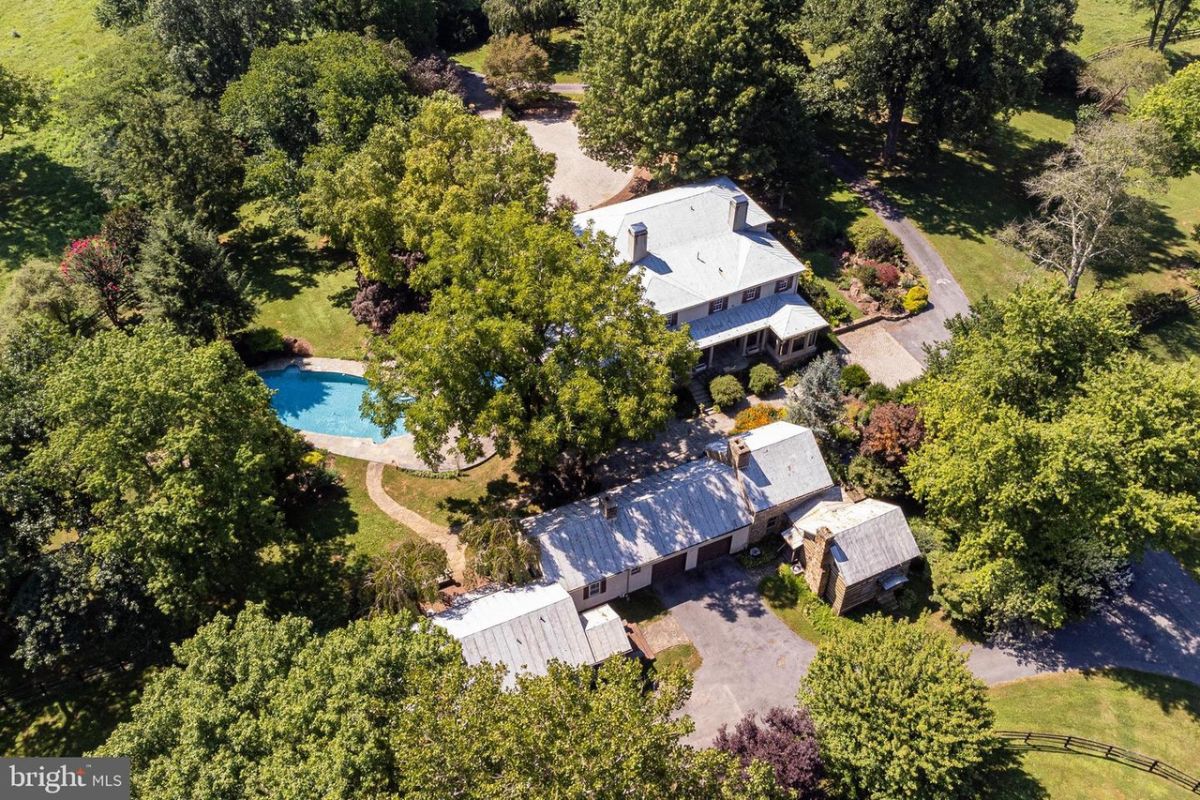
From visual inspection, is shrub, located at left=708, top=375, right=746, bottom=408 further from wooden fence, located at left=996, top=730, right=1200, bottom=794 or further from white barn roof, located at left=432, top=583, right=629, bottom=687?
wooden fence, located at left=996, top=730, right=1200, bottom=794

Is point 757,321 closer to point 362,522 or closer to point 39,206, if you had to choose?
point 362,522

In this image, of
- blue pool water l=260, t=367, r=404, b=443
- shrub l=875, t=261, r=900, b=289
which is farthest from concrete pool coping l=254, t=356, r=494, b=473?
shrub l=875, t=261, r=900, b=289

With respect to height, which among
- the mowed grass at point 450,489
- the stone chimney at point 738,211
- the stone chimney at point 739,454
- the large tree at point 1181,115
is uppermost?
the large tree at point 1181,115

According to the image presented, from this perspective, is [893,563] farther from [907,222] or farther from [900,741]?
[907,222]

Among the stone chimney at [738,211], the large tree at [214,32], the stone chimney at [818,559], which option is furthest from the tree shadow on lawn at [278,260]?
the stone chimney at [818,559]

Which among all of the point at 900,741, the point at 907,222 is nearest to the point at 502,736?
the point at 900,741

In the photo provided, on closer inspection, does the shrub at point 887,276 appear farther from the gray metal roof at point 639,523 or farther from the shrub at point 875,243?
the gray metal roof at point 639,523

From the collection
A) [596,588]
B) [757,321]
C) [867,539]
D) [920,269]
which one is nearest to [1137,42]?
[920,269]
